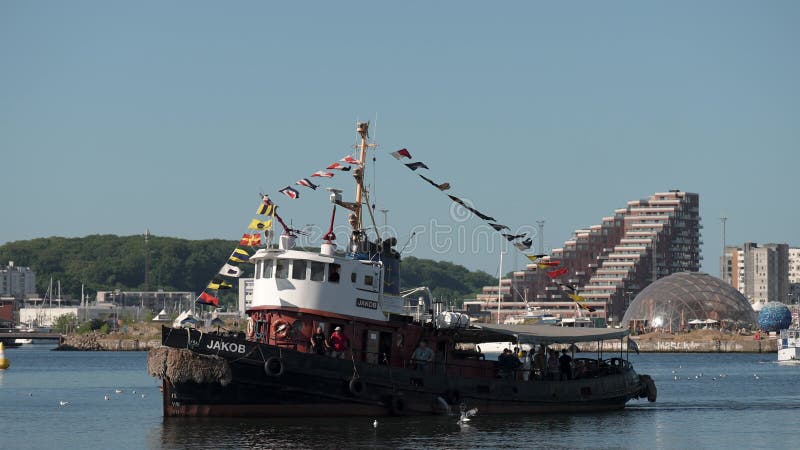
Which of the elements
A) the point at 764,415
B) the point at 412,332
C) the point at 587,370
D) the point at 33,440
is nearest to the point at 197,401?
the point at 33,440

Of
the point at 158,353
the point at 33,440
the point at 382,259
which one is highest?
the point at 382,259

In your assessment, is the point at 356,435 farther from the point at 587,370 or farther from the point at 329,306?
the point at 587,370

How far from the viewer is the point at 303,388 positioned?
46562 millimetres

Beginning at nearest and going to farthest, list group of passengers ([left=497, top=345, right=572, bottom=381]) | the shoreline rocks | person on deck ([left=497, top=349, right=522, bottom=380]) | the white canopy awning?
1. person on deck ([left=497, top=349, right=522, bottom=380])
2. group of passengers ([left=497, top=345, right=572, bottom=381])
3. the white canopy awning
4. the shoreline rocks

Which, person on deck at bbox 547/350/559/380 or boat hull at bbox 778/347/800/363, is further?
boat hull at bbox 778/347/800/363

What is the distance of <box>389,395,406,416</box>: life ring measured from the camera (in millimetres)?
48188

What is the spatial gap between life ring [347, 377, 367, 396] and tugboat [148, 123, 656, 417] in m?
0.04

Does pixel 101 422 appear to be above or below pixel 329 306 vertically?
below

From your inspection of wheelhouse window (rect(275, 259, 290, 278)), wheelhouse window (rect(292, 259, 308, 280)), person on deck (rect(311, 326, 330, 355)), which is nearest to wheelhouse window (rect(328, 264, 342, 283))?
wheelhouse window (rect(292, 259, 308, 280))

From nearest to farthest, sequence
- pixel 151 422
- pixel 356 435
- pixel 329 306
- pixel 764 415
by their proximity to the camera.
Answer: pixel 356 435 < pixel 329 306 < pixel 151 422 < pixel 764 415

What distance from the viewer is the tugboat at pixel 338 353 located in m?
45.9

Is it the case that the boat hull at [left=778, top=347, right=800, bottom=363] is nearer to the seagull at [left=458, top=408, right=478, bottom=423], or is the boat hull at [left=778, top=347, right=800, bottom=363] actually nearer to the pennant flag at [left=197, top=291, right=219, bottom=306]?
the seagull at [left=458, top=408, right=478, bottom=423]

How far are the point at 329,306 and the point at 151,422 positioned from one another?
9.25 metres

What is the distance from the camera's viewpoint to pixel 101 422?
52.2 metres
